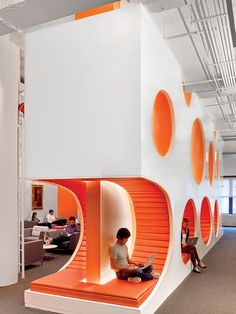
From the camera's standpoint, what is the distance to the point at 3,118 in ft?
24.3

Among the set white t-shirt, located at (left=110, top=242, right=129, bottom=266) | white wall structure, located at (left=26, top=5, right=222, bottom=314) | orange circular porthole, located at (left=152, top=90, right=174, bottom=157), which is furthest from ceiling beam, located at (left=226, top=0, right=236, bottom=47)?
white t-shirt, located at (left=110, top=242, right=129, bottom=266)

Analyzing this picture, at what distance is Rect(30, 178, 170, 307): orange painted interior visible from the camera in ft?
17.9

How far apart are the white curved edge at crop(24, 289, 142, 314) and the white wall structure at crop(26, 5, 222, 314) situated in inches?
0.8

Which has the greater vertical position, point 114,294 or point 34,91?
point 34,91

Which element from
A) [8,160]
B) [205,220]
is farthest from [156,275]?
[205,220]

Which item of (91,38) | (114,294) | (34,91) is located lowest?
(114,294)

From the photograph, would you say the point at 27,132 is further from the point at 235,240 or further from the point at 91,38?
the point at 235,240

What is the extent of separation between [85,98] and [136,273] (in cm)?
312

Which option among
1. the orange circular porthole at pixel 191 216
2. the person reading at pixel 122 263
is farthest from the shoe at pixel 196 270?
the person reading at pixel 122 263

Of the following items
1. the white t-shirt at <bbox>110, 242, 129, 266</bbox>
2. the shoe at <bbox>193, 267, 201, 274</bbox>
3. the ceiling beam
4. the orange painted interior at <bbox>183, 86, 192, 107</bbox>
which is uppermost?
the ceiling beam

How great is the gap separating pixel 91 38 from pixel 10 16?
145 cm

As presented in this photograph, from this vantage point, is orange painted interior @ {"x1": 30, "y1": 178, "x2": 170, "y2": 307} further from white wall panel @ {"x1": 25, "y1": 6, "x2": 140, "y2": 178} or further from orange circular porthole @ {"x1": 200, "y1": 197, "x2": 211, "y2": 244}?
orange circular porthole @ {"x1": 200, "y1": 197, "x2": 211, "y2": 244}

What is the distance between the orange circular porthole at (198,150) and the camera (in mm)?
9961

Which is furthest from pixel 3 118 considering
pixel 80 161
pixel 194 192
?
pixel 194 192
